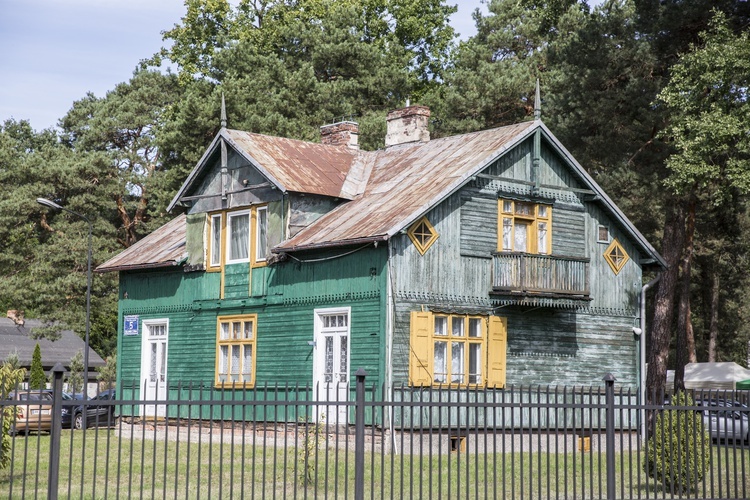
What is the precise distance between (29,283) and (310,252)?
26.3 metres

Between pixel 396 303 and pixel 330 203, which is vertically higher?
pixel 330 203

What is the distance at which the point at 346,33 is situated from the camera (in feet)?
170

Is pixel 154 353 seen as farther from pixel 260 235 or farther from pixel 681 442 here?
pixel 681 442

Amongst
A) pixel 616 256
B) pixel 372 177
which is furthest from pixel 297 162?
pixel 616 256

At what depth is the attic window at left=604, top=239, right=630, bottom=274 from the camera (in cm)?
2862

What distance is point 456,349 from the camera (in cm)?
2522

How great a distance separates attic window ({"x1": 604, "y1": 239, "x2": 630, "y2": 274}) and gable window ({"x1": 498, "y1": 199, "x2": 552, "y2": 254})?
2.18 meters

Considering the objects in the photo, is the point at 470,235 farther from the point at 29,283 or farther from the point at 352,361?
the point at 29,283

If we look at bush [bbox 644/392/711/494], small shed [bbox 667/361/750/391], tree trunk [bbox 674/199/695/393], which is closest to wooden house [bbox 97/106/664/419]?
tree trunk [bbox 674/199/695/393]

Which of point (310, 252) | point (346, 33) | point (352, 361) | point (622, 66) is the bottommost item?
point (352, 361)

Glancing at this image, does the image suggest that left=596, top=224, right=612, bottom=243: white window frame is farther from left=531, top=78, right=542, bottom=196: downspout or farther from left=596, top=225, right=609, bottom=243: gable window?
left=531, top=78, right=542, bottom=196: downspout

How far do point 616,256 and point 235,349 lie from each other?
9647 millimetres

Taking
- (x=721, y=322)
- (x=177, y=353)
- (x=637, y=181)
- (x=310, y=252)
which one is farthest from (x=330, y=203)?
(x=721, y=322)

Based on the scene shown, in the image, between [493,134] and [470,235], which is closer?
[470,235]
